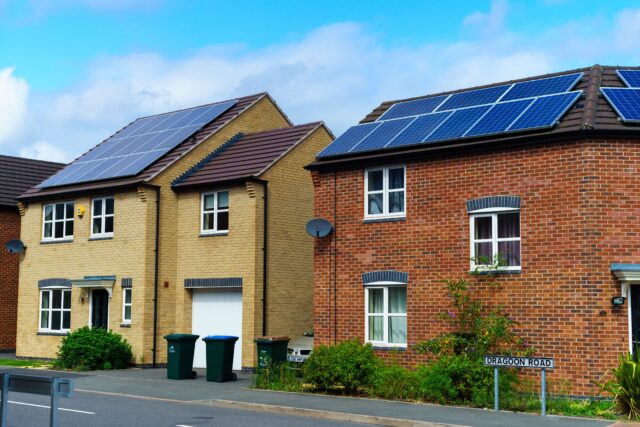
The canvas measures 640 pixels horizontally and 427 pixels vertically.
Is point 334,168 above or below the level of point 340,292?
above

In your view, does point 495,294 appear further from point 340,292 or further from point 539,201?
point 340,292

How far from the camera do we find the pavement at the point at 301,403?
1502 cm

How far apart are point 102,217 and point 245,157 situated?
17.3 ft

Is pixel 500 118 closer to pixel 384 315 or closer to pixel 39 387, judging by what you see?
pixel 384 315

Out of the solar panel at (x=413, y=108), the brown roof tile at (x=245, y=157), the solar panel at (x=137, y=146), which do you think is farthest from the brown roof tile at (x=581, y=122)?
the solar panel at (x=137, y=146)

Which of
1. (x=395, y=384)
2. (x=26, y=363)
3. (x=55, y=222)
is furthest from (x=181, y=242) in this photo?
(x=395, y=384)

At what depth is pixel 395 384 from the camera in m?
18.1

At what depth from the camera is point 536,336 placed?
18.0 metres

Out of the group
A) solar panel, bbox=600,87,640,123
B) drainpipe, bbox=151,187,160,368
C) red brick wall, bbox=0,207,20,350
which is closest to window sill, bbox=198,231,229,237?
drainpipe, bbox=151,187,160,368

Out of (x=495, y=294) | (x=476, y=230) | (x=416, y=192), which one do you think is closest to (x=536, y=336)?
(x=495, y=294)

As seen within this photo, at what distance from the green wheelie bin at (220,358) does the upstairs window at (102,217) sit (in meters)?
7.42

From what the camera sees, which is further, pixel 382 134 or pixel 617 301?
pixel 382 134

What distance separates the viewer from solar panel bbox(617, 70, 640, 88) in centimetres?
1970

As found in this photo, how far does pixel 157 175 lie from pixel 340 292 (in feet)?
27.5
